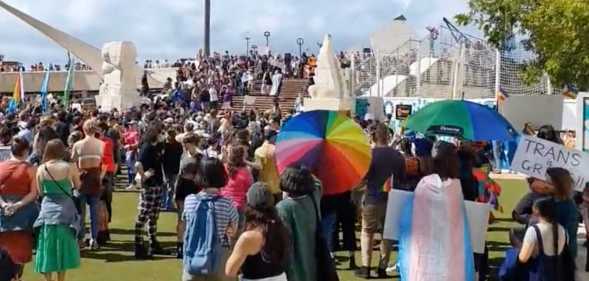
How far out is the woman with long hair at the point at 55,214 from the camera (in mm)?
9203

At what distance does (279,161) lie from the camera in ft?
26.7

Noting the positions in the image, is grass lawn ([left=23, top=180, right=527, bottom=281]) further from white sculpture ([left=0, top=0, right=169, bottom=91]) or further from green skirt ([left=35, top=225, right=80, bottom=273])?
white sculpture ([left=0, top=0, right=169, bottom=91])

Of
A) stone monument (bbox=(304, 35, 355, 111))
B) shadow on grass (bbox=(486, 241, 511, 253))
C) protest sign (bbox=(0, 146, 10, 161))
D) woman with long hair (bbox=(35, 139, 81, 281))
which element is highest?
stone monument (bbox=(304, 35, 355, 111))

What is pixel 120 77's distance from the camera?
35.8 meters

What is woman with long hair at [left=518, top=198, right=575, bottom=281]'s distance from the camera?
7125 mm

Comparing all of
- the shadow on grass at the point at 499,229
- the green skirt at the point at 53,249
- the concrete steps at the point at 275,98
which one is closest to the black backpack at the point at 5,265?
the green skirt at the point at 53,249

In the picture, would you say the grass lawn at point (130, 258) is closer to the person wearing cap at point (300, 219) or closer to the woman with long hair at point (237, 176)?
the woman with long hair at point (237, 176)

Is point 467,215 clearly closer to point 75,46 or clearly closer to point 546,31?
point 546,31

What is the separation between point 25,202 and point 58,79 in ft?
184

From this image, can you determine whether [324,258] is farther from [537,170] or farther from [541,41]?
[541,41]

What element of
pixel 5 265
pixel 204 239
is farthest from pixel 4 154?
pixel 204 239

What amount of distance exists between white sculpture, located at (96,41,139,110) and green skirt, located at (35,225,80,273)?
2638 centimetres

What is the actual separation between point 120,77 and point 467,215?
29292 millimetres

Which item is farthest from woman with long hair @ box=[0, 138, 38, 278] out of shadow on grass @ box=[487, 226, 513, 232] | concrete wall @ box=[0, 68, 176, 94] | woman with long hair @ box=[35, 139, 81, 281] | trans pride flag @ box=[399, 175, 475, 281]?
concrete wall @ box=[0, 68, 176, 94]
